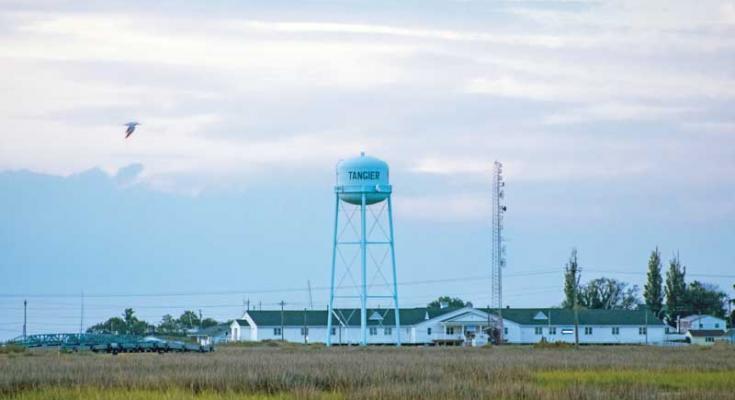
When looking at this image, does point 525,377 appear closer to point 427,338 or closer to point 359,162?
point 359,162

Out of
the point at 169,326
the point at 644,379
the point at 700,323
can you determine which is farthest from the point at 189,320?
the point at 644,379

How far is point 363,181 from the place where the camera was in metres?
99.3

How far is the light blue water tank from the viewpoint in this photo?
99.2 metres

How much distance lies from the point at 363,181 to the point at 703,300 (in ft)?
253

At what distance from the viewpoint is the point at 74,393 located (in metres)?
35.1

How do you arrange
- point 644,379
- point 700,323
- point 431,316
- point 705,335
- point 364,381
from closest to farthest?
point 364,381, point 644,379, point 431,316, point 705,335, point 700,323

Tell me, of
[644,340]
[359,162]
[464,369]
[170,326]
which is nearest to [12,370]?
[464,369]

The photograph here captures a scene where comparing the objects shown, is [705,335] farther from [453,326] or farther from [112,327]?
[112,327]

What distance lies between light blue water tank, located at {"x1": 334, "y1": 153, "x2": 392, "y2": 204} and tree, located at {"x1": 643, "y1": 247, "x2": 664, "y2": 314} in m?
59.2

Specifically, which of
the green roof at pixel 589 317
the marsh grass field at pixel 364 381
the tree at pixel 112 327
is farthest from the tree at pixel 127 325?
the marsh grass field at pixel 364 381

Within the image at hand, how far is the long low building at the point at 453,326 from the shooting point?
131m

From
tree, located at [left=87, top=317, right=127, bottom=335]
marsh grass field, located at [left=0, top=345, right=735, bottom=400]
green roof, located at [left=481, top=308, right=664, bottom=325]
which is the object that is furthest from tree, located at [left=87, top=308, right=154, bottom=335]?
marsh grass field, located at [left=0, top=345, right=735, bottom=400]

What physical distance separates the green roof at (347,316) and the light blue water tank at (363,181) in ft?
109

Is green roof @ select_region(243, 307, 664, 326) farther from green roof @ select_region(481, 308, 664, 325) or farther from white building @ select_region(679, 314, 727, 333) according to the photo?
white building @ select_region(679, 314, 727, 333)
